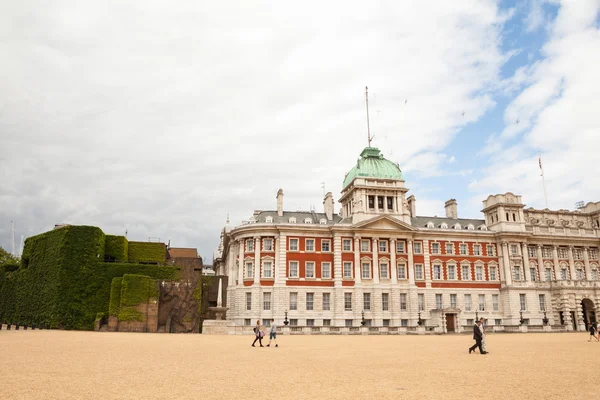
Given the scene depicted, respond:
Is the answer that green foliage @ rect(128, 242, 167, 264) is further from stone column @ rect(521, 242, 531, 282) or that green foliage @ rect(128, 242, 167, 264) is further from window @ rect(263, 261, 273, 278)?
stone column @ rect(521, 242, 531, 282)

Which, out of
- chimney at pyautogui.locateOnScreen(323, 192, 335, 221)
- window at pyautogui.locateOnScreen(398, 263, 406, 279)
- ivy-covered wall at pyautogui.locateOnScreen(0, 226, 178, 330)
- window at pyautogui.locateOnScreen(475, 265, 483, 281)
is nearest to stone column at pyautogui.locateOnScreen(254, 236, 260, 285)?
ivy-covered wall at pyautogui.locateOnScreen(0, 226, 178, 330)

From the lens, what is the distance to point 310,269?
62438mm

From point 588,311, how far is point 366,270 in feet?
107

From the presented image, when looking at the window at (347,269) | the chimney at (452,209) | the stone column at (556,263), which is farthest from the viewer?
the chimney at (452,209)

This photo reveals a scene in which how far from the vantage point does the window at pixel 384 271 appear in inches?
2505

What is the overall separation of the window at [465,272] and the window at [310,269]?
2152 cm

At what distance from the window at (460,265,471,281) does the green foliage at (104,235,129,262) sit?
45339 millimetres

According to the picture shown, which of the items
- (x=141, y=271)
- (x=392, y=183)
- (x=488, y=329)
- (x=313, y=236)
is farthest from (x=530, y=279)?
(x=141, y=271)

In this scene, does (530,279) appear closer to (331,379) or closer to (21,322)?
(331,379)

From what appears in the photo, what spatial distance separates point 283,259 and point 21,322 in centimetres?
3202

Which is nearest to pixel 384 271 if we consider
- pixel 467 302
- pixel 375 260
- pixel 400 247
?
pixel 375 260

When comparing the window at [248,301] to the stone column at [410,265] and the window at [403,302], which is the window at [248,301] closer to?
the window at [403,302]

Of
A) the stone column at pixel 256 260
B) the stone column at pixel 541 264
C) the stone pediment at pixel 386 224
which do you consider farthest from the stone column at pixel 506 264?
the stone column at pixel 256 260

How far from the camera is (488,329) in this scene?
54000 mm
